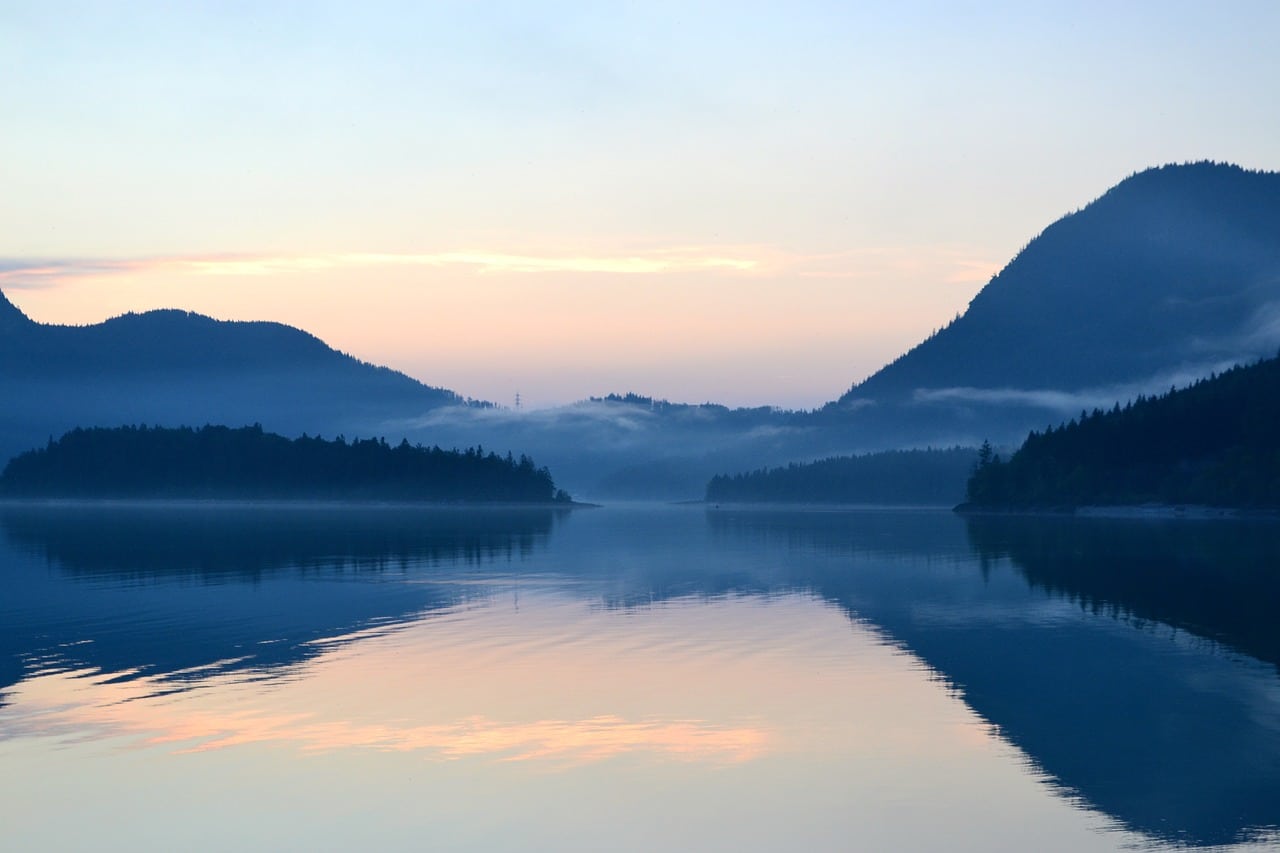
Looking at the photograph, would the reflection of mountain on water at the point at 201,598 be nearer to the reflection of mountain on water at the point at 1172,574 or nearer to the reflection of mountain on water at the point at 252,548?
the reflection of mountain on water at the point at 252,548

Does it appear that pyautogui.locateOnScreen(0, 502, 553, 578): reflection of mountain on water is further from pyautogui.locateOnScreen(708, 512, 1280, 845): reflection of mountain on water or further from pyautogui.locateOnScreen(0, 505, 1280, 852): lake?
pyautogui.locateOnScreen(708, 512, 1280, 845): reflection of mountain on water

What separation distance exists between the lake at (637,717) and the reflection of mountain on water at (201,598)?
1.18 ft

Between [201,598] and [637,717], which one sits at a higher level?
[201,598]

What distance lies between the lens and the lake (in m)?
28.4

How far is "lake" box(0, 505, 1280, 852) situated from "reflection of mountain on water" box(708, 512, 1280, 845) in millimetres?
158

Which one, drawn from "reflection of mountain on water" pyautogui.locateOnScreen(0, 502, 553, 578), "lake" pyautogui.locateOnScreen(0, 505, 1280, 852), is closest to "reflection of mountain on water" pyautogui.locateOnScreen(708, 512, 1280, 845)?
"lake" pyautogui.locateOnScreen(0, 505, 1280, 852)

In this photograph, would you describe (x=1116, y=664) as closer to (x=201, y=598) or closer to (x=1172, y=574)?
(x=201, y=598)

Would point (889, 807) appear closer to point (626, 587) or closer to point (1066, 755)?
point (1066, 755)

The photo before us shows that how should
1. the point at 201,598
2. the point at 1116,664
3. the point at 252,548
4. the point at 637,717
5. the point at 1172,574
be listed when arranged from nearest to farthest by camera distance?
the point at 637,717
the point at 1116,664
the point at 201,598
the point at 1172,574
the point at 252,548

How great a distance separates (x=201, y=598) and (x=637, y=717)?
39.4 metres

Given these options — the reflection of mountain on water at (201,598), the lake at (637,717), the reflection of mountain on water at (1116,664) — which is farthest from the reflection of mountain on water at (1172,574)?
the reflection of mountain on water at (201,598)

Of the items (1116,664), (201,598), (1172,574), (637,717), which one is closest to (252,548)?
(201,598)

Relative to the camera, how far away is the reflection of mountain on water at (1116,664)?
3102cm

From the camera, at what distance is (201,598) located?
71.7 m
